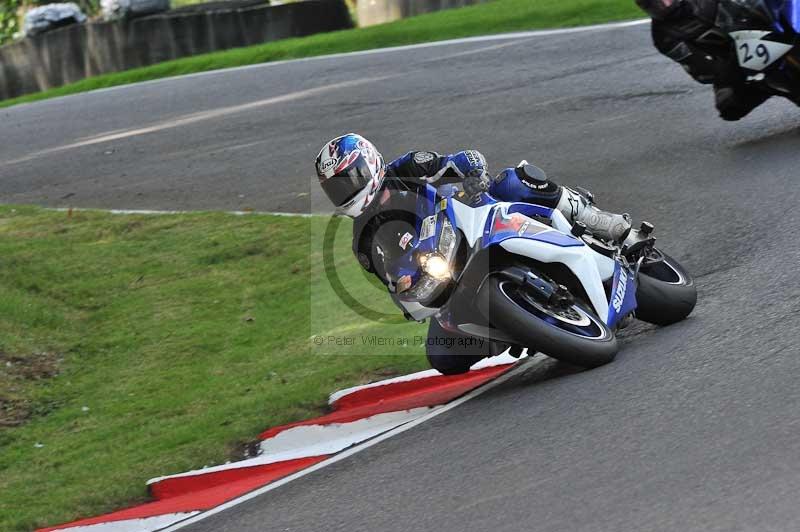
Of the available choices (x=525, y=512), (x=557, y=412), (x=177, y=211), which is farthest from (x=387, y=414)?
(x=177, y=211)

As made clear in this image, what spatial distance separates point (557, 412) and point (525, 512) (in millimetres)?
1045

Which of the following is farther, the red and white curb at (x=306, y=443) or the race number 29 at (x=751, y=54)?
the race number 29 at (x=751, y=54)

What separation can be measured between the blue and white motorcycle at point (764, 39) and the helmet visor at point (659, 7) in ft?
1.09

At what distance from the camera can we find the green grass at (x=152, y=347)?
22.9 ft

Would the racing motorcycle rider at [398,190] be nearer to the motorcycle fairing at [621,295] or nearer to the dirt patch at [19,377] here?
the motorcycle fairing at [621,295]

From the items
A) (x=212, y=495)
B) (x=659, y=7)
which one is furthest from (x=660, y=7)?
(x=212, y=495)

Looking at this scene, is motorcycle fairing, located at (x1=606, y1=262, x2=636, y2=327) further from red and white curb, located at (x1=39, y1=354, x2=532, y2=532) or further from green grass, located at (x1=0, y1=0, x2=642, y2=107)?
green grass, located at (x1=0, y1=0, x2=642, y2=107)

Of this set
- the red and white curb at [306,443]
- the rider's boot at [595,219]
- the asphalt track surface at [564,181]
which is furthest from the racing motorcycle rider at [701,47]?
the red and white curb at [306,443]

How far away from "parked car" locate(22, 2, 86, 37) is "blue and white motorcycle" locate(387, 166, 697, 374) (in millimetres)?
20100

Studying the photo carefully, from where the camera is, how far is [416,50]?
17.6 meters

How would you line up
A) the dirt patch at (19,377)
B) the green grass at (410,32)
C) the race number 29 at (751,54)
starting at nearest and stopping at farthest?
the dirt patch at (19,377), the race number 29 at (751,54), the green grass at (410,32)

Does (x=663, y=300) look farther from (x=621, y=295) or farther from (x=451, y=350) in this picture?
(x=451, y=350)

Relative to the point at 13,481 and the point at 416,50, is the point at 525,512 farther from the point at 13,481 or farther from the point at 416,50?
the point at 416,50

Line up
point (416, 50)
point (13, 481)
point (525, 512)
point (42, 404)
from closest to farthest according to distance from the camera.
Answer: point (525, 512) < point (13, 481) < point (42, 404) < point (416, 50)
